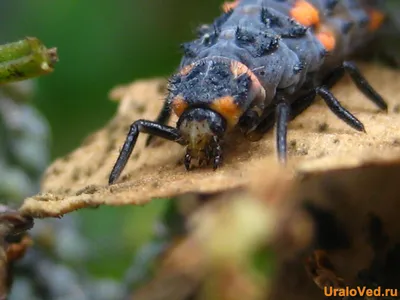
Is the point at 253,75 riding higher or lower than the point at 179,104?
higher

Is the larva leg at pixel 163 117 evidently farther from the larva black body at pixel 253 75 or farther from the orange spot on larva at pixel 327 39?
the orange spot on larva at pixel 327 39

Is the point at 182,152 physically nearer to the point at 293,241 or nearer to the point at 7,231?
the point at 293,241

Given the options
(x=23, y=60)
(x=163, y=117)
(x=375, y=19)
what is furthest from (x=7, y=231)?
(x=375, y=19)

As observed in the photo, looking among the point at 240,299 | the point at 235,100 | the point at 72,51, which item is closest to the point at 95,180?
the point at 235,100

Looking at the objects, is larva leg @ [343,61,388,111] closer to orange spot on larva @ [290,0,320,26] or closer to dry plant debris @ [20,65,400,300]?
dry plant debris @ [20,65,400,300]

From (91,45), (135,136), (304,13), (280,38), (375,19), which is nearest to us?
(135,136)

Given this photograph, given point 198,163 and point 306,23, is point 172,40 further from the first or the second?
point 198,163
